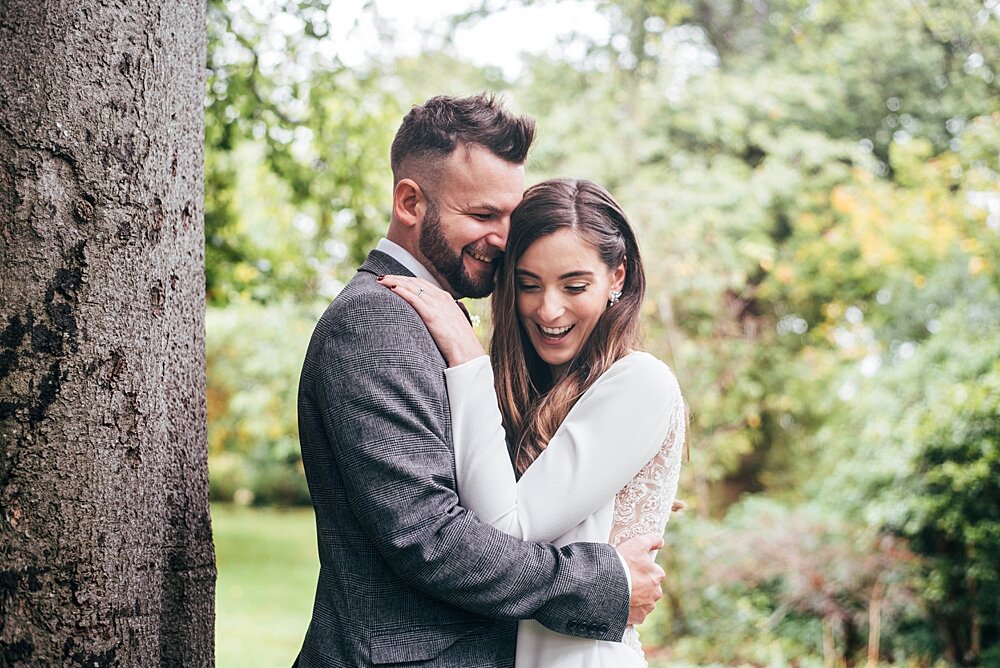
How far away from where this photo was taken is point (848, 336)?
1072 centimetres

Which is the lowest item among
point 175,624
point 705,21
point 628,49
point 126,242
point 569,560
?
point 175,624

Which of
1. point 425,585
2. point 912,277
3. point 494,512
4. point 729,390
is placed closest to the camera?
Answer: point 425,585

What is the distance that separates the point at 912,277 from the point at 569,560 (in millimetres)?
8013

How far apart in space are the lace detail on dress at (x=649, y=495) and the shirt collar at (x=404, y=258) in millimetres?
694

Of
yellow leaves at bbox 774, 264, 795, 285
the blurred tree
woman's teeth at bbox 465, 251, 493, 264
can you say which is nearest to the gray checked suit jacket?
woman's teeth at bbox 465, 251, 493, 264

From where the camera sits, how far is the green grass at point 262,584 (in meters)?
5.23

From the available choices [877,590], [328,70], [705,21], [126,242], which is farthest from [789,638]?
[705,21]

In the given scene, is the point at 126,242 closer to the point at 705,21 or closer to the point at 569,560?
the point at 569,560

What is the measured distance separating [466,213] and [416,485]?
0.73m

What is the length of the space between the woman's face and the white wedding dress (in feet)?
0.69

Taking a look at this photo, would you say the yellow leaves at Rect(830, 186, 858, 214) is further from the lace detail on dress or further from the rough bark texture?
the rough bark texture

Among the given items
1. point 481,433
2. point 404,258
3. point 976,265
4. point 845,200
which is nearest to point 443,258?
point 404,258

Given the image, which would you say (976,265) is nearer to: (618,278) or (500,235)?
(618,278)

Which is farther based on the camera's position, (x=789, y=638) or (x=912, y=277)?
(x=912, y=277)
